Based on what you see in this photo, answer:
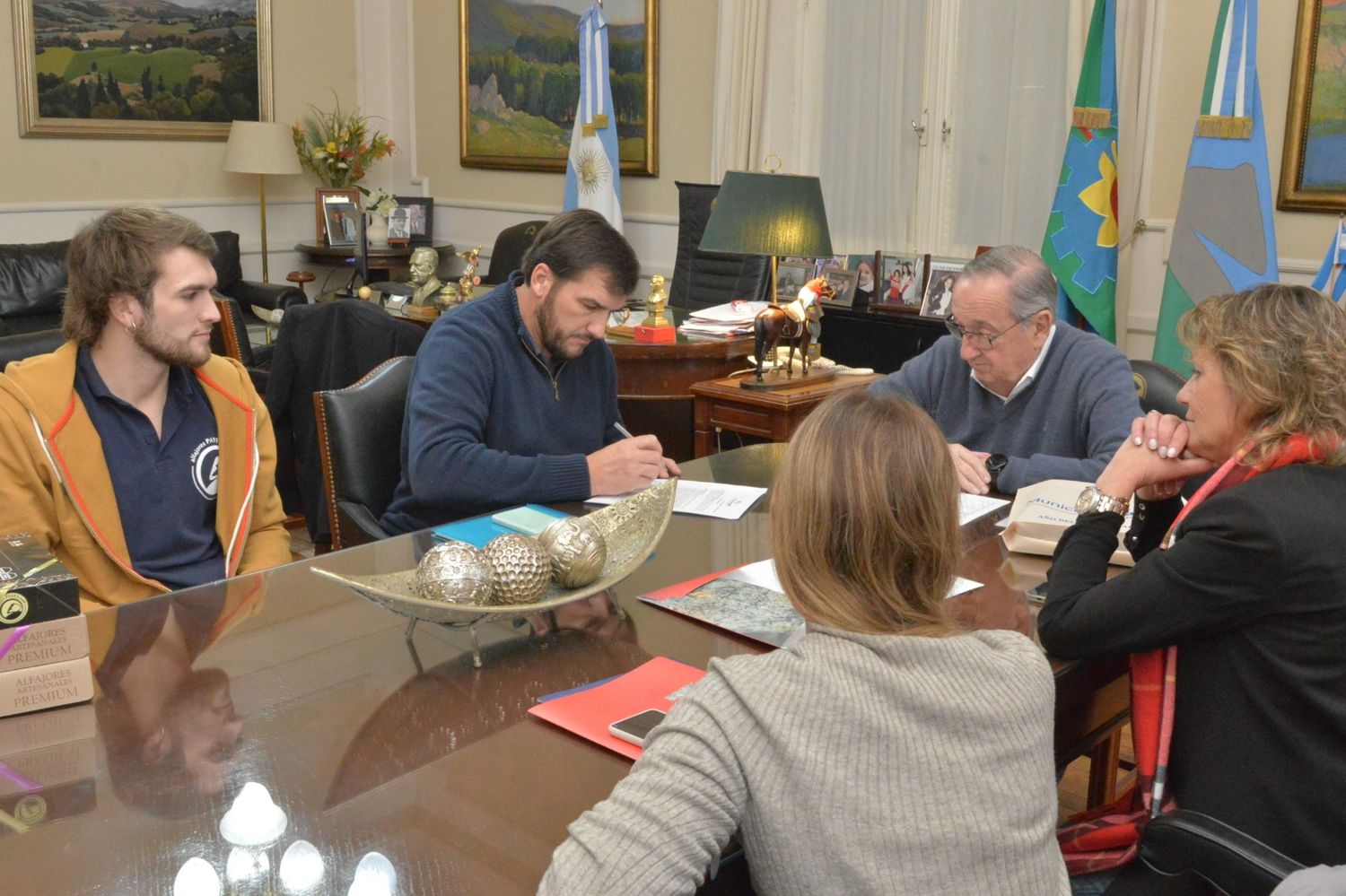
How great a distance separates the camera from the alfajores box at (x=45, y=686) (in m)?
1.35

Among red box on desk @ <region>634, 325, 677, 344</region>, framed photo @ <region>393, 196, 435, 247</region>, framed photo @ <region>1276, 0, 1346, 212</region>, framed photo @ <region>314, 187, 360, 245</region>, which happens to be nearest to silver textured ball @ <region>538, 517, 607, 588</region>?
red box on desk @ <region>634, 325, 677, 344</region>

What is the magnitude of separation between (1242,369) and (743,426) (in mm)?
2277

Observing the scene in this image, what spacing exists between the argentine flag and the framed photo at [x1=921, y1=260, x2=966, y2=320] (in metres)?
1.89

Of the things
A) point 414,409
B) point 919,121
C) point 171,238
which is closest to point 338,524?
point 414,409

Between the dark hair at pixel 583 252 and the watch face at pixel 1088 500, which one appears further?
the dark hair at pixel 583 252

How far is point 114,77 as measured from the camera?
22.6 feet

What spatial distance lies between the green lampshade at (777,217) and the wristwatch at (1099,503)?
1983 millimetres

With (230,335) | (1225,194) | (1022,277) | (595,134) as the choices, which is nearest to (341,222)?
(595,134)

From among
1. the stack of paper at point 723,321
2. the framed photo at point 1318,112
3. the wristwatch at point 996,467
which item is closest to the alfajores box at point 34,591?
the wristwatch at point 996,467

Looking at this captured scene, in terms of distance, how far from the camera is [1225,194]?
164 inches

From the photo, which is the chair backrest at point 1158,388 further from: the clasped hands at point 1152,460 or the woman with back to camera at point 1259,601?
the woman with back to camera at point 1259,601

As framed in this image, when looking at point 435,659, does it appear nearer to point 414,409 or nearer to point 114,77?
point 414,409

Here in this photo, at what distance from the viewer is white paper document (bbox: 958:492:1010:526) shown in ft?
7.38

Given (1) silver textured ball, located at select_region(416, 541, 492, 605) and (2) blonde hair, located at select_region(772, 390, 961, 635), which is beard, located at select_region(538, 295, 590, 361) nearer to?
(1) silver textured ball, located at select_region(416, 541, 492, 605)
